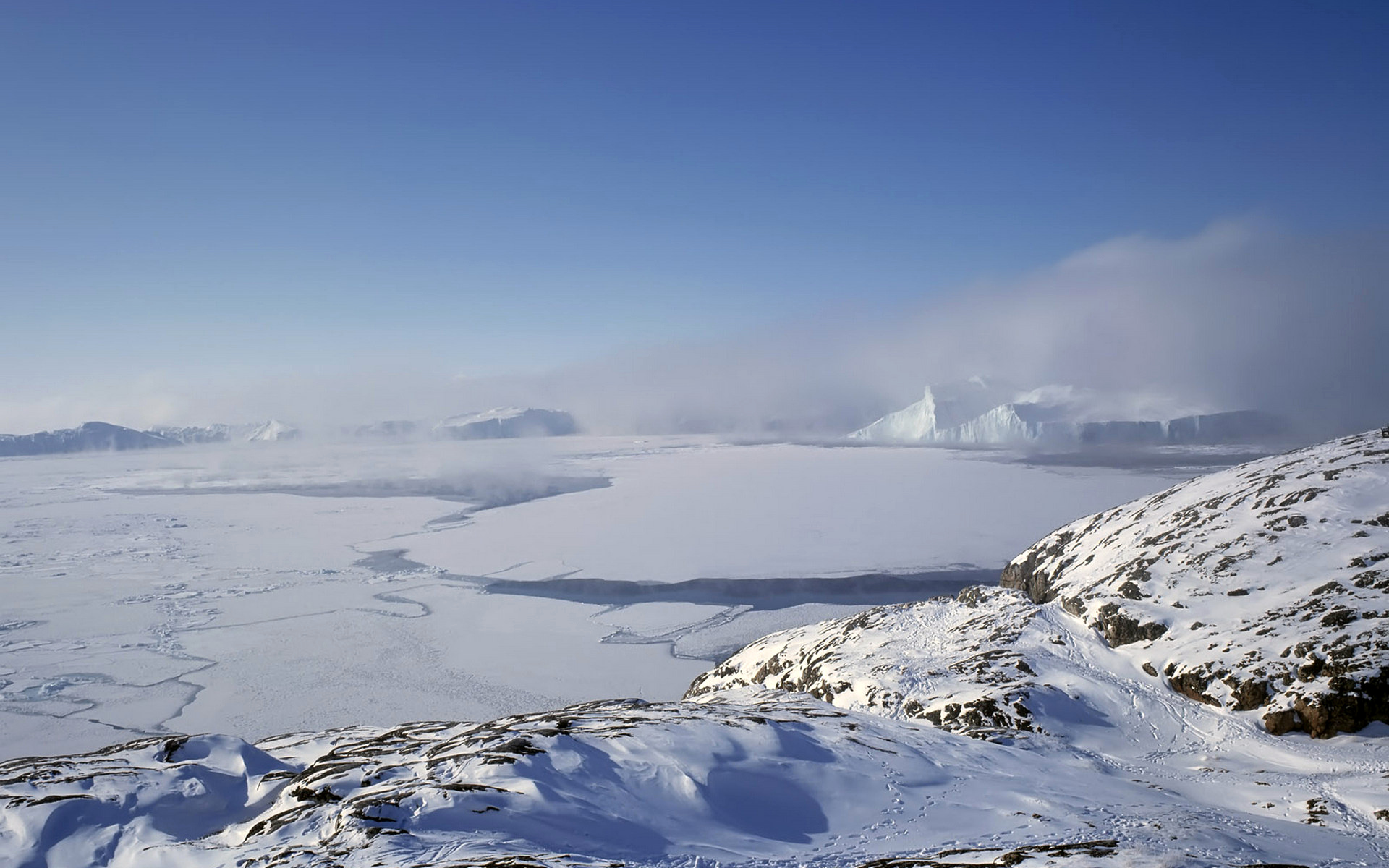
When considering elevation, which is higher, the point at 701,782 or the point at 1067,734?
the point at 701,782

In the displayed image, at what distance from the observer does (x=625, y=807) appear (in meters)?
11.7

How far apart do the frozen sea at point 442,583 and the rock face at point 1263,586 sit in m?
17.8

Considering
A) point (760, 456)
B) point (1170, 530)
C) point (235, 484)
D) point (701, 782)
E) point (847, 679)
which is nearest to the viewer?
point (701, 782)

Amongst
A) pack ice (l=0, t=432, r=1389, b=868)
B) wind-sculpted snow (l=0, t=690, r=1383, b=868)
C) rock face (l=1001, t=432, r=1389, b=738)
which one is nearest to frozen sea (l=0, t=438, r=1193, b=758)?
pack ice (l=0, t=432, r=1389, b=868)

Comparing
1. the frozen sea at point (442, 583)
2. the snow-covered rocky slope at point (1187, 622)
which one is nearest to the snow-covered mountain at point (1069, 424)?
the frozen sea at point (442, 583)

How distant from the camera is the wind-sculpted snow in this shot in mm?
10211

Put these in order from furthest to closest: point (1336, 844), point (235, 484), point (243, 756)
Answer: point (235, 484)
point (243, 756)
point (1336, 844)

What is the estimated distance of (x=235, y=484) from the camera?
120250 millimetres

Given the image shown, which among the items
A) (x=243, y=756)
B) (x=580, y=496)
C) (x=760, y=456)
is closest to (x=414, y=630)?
(x=243, y=756)

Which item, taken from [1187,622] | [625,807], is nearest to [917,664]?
[1187,622]

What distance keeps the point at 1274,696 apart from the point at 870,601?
27.6m

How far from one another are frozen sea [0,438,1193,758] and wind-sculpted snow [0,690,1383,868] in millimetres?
15268

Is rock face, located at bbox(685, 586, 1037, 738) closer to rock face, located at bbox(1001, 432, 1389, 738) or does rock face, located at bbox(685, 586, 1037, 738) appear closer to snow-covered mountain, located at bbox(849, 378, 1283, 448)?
rock face, located at bbox(1001, 432, 1389, 738)

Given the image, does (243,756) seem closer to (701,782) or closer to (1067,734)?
(701,782)
